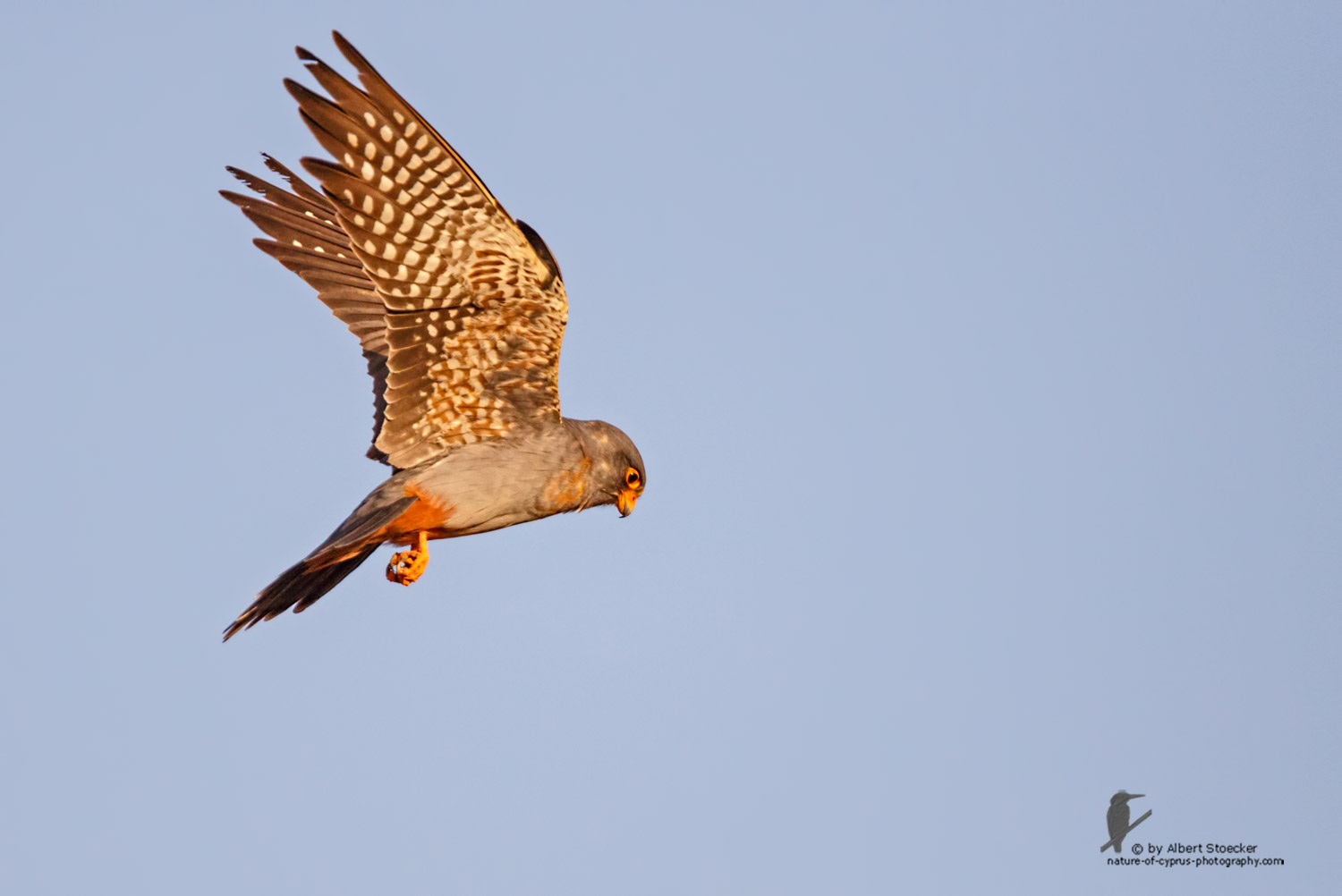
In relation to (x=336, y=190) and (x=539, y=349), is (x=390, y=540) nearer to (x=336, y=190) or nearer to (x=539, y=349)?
(x=539, y=349)

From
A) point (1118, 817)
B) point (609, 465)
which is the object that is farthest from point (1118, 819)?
point (609, 465)

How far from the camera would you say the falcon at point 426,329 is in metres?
7.75

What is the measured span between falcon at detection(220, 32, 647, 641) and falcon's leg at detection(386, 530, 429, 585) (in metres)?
0.01

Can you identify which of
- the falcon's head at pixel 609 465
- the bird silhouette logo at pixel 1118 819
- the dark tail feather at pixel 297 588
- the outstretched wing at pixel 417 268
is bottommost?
the bird silhouette logo at pixel 1118 819

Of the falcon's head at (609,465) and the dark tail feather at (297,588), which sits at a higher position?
the falcon's head at (609,465)

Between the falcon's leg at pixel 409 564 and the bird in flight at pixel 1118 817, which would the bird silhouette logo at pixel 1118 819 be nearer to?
the bird in flight at pixel 1118 817

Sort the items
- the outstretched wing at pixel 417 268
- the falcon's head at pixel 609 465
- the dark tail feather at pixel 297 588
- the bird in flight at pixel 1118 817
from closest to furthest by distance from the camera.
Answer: the outstretched wing at pixel 417 268 → the dark tail feather at pixel 297 588 → the falcon's head at pixel 609 465 → the bird in flight at pixel 1118 817

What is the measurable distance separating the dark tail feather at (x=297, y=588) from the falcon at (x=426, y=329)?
0.5 inches

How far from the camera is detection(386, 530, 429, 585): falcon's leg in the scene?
345 inches

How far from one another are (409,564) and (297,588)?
73 centimetres

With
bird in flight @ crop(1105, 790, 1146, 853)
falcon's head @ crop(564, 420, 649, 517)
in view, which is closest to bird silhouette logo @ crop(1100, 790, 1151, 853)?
bird in flight @ crop(1105, 790, 1146, 853)

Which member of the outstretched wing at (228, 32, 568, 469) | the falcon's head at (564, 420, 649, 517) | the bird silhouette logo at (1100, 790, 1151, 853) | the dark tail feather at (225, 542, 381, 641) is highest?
the outstretched wing at (228, 32, 568, 469)

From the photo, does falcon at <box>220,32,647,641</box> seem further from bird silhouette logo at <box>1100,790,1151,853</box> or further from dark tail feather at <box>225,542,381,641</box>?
bird silhouette logo at <box>1100,790,1151,853</box>

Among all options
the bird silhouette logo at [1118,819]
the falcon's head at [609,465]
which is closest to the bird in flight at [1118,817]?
the bird silhouette logo at [1118,819]
